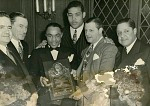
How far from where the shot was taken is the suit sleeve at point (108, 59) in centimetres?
107

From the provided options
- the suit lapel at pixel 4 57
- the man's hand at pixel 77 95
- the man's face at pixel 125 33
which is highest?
the man's face at pixel 125 33

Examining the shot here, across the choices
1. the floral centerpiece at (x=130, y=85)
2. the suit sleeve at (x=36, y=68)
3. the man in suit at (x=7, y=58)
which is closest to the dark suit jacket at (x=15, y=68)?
the man in suit at (x=7, y=58)

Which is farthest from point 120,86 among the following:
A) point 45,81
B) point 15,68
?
point 15,68

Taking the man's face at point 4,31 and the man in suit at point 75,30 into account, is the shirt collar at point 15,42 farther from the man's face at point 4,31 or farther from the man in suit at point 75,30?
the man in suit at point 75,30

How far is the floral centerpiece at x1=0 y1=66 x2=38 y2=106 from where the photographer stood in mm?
965

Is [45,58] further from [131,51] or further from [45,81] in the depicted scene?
[131,51]

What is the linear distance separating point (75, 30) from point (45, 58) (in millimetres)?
294

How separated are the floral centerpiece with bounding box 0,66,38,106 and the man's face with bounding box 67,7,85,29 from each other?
462 millimetres

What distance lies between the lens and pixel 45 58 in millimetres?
1180

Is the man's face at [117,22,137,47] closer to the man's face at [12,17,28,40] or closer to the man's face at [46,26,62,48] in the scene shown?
the man's face at [46,26,62,48]

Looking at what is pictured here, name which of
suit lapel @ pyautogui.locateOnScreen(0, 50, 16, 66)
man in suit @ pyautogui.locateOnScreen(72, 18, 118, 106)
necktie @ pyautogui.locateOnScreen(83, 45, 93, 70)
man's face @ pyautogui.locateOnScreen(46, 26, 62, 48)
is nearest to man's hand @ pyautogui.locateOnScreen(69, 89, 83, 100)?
man in suit @ pyautogui.locateOnScreen(72, 18, 118, 106)

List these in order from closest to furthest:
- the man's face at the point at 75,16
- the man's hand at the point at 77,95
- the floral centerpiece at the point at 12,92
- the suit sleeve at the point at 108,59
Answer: the floral centerpiece at the point at 12,92 < the suit sleeve at the point at 108,59 < the man's hand at the point at 77,95 < the man's face at the point at 75,16

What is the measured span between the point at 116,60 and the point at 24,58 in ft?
1.24

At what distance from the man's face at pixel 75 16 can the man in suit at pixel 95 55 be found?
0.24m
